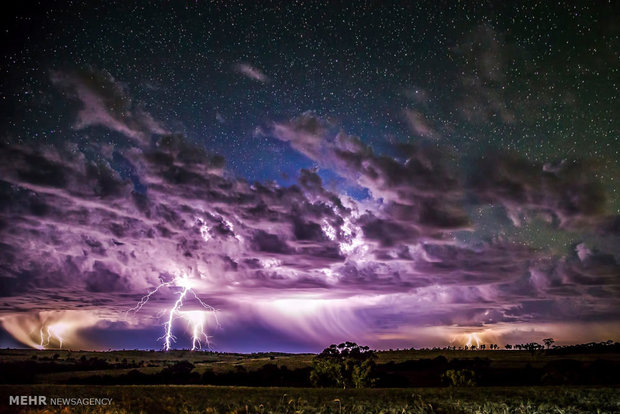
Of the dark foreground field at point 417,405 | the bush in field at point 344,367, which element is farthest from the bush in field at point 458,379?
the dark foreground field at point 417,405

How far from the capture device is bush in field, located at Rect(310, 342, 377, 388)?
63969 millimetres

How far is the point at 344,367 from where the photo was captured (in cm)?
6762

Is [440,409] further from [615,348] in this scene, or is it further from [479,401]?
[615,348]

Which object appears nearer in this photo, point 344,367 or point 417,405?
point 417,405

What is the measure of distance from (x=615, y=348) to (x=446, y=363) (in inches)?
2902

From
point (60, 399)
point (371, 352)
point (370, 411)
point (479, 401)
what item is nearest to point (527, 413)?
point (479, 401)

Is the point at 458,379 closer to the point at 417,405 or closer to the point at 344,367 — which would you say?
the point at 344,367

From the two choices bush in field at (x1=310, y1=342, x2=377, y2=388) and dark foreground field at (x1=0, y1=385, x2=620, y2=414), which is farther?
bush in field at (x1=310, y1=342, x2=377, y2=388)

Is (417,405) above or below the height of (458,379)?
above

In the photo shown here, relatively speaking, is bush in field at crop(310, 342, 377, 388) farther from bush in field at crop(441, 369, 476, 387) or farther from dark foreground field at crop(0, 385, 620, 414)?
dark foreground field at crop(0, 385, 620, 414)

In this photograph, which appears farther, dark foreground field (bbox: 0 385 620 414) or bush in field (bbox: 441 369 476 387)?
bush in field (bbox: 441 369 476 387)

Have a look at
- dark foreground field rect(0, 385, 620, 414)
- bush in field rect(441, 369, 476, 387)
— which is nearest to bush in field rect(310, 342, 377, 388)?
bush in field rect(441, 369, 476, 387)

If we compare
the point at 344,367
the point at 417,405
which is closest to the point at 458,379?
the point at 344,367

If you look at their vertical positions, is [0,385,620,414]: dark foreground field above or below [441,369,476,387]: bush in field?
above
